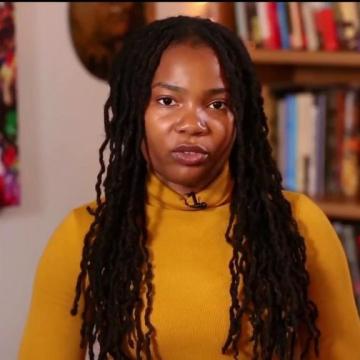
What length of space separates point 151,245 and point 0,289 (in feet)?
1.55

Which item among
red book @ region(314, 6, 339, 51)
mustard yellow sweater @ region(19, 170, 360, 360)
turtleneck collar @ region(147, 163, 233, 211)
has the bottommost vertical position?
mustard yellow sweater @ region(19, 170, 360, 360)

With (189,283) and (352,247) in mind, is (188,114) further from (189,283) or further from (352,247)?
(352,247)

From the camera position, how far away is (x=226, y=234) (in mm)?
801

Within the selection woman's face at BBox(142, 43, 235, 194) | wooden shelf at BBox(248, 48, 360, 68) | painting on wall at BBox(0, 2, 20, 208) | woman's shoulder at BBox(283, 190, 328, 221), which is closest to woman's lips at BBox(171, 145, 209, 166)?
woman's face at BBox(142, 43, 235, 194)

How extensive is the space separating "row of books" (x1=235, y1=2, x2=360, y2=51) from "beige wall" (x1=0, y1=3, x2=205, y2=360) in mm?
318

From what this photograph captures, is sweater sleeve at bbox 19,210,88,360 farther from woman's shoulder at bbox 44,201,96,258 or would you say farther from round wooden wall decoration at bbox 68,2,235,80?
round wooden wall decoration at bbox 68,2,235,80

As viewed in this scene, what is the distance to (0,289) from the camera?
118 centimetres

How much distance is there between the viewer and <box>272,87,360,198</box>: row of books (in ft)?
4.31

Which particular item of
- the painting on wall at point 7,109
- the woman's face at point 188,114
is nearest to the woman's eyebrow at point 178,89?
the woman's face at point 188,114

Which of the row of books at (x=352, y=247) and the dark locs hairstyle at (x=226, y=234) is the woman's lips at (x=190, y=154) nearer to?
the dark locs hairstyle at (x=226, y=234)

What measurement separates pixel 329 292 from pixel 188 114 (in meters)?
0.27

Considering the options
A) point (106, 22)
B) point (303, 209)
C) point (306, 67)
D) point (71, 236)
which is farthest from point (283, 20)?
→ point (71, 236)

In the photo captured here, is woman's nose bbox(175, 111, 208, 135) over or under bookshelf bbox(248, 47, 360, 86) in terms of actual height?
under

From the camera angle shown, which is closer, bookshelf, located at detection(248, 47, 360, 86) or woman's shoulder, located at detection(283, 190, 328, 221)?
woman's shoulder, located at detection(283, 190, 328, 221)
